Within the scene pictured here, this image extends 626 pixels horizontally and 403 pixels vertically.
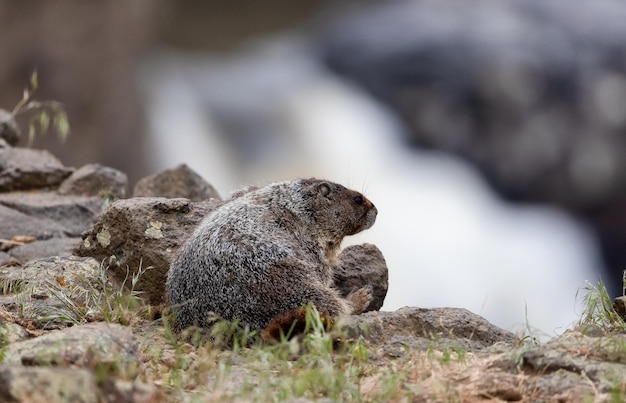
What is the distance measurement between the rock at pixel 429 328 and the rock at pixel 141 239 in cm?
155

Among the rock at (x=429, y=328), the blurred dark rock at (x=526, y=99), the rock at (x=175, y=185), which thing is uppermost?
the blurred dark rock at (x=526, y=99)

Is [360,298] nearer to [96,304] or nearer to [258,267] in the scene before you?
[258,267]

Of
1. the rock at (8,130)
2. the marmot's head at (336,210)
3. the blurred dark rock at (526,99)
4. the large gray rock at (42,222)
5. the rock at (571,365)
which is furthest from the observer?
the blurred dark rock at (526,99)

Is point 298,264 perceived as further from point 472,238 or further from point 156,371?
point 472,238

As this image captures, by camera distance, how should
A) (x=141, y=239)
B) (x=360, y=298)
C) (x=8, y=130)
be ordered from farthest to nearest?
(x=8, y=130)
(x=141, y=239)
(x=360, y=298)

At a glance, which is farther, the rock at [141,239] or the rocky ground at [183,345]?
the rock at [141,239]

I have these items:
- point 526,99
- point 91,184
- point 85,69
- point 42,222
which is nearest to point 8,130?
point 91,184

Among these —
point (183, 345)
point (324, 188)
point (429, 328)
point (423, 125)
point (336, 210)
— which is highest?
point (423, 125)

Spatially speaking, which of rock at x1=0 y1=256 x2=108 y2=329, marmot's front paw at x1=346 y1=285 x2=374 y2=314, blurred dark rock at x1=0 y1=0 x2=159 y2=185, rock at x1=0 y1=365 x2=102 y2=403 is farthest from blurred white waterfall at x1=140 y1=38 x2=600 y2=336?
rock at x1=0 y1=365 x2=102 y2=403

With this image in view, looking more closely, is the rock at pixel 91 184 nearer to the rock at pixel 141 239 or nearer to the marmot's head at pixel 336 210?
the rock at pixel 141 239

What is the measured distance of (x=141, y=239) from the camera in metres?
6.05

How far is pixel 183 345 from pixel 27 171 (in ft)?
12.6

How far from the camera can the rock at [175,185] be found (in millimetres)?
7816

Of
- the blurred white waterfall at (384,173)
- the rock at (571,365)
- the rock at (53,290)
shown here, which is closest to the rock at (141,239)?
the rock at (53,290)
